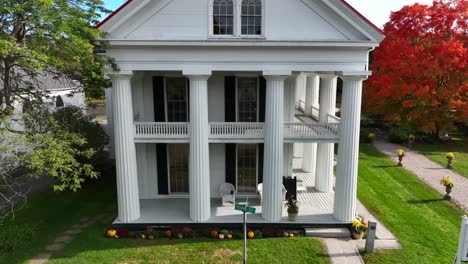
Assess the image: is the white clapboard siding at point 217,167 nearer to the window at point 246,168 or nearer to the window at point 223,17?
the window at point 246,168

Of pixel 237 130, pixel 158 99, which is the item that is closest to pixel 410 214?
pixel 237 130

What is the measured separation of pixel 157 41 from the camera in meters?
11.9

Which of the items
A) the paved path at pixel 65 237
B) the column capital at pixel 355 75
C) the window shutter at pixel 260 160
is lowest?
the paved path at pixel 65 237

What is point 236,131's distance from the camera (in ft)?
46.1

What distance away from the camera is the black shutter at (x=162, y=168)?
15984mm

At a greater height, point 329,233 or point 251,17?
point 251,17

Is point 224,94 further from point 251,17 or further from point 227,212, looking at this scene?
point 227,212

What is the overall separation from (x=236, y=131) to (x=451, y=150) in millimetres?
23083

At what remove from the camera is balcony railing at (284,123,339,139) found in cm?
1370

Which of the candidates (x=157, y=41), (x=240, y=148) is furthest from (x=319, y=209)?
(x=157, y=41)

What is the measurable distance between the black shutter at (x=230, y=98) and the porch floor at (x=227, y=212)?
4081 mm

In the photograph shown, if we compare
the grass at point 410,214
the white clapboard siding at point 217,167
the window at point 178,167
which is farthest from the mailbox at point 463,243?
the window at point 178,167

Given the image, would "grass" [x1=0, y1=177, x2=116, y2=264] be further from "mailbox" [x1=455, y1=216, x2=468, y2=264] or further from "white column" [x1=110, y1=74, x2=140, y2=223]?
"mailbox" [x1=455, y1=216, x2=468, y2=264]

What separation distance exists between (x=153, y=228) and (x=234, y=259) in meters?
3.80
